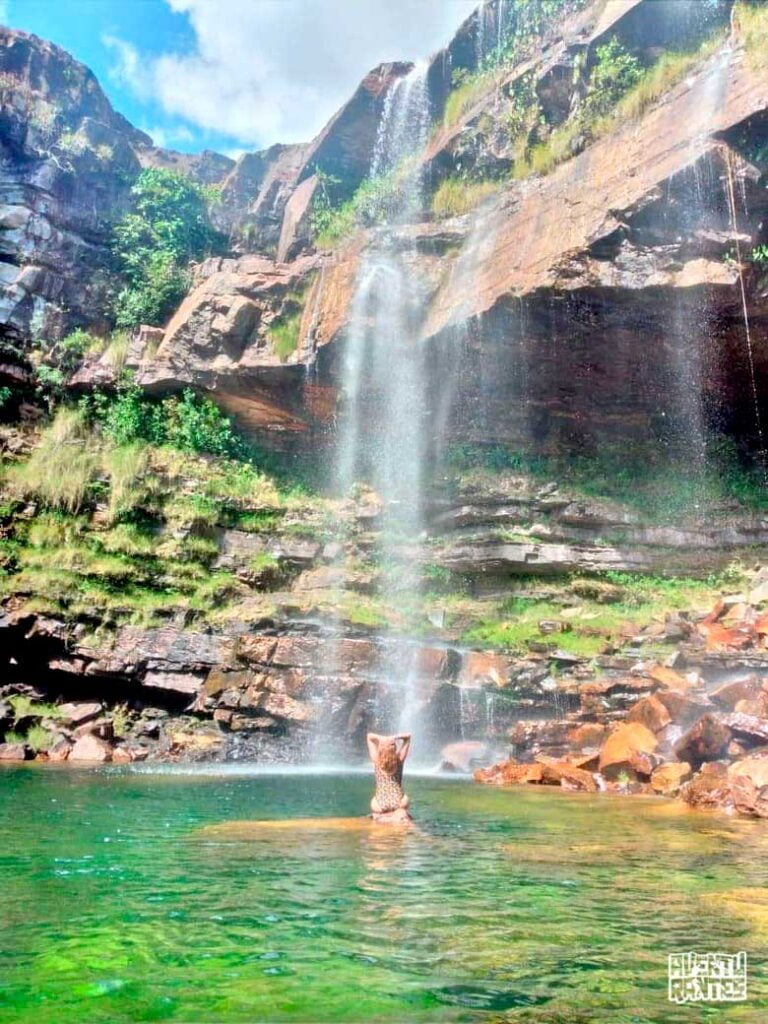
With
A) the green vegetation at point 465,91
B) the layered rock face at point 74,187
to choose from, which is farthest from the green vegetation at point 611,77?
the layered rock face at point 74,187

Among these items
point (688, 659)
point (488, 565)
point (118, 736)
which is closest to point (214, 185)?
point (488, 565)

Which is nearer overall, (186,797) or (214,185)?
(186,797)

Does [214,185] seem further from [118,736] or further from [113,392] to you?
[118,736]

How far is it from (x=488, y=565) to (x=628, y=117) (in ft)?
37.7

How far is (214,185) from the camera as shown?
28766 mm

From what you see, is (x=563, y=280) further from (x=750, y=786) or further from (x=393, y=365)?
(x=750, y=786)

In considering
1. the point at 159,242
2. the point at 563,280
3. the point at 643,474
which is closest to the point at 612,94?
the point at 563,280

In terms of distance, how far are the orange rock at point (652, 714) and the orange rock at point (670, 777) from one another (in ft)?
4.98

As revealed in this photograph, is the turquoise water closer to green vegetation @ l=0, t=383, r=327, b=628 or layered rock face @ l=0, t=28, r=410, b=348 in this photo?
green vegetation @ l=0, t=383, r=327, b=628

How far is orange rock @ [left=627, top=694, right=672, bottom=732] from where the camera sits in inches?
483

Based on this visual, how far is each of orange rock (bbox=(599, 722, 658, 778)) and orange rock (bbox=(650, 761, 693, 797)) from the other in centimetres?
36

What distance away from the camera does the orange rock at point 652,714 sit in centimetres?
1227

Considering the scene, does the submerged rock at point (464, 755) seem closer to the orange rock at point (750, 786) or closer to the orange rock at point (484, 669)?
the orange rock at point (484, 669)

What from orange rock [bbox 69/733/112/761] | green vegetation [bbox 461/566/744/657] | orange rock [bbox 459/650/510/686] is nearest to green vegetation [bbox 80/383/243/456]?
orange rock [bbox 69/733/112/761]
